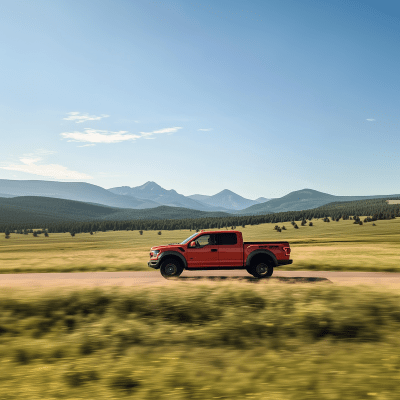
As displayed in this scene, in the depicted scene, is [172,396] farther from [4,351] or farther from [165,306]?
[4,351]

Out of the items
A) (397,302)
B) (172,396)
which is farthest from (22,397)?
(397,302)

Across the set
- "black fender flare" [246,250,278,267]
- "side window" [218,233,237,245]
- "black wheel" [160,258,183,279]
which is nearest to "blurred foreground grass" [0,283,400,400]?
"black fender flare" [246,250,278,267]

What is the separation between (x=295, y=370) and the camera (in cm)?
729

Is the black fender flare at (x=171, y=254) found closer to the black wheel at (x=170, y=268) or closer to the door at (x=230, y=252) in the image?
the black wheel at (x=170, y=268)

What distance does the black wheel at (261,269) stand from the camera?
14.6m

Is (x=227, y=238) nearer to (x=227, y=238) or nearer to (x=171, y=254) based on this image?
(x=227, y=238)

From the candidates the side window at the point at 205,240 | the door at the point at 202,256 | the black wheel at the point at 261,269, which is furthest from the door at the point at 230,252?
the black wheel at the point at 261,269

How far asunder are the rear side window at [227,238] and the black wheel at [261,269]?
142 centimetres

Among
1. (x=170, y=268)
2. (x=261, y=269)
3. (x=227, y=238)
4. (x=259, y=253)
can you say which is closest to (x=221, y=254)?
(x=227, y=238)

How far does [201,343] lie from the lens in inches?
342

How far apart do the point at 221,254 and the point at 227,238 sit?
2.50 ft

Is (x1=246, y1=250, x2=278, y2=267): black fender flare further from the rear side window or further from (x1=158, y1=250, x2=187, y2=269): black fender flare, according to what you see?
(x1=158, y1=250, x2=187, y2=269): black fender flare

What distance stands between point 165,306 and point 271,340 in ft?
11.7

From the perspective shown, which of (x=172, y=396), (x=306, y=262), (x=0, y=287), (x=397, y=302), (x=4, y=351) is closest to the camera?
(x=172, y=396)
